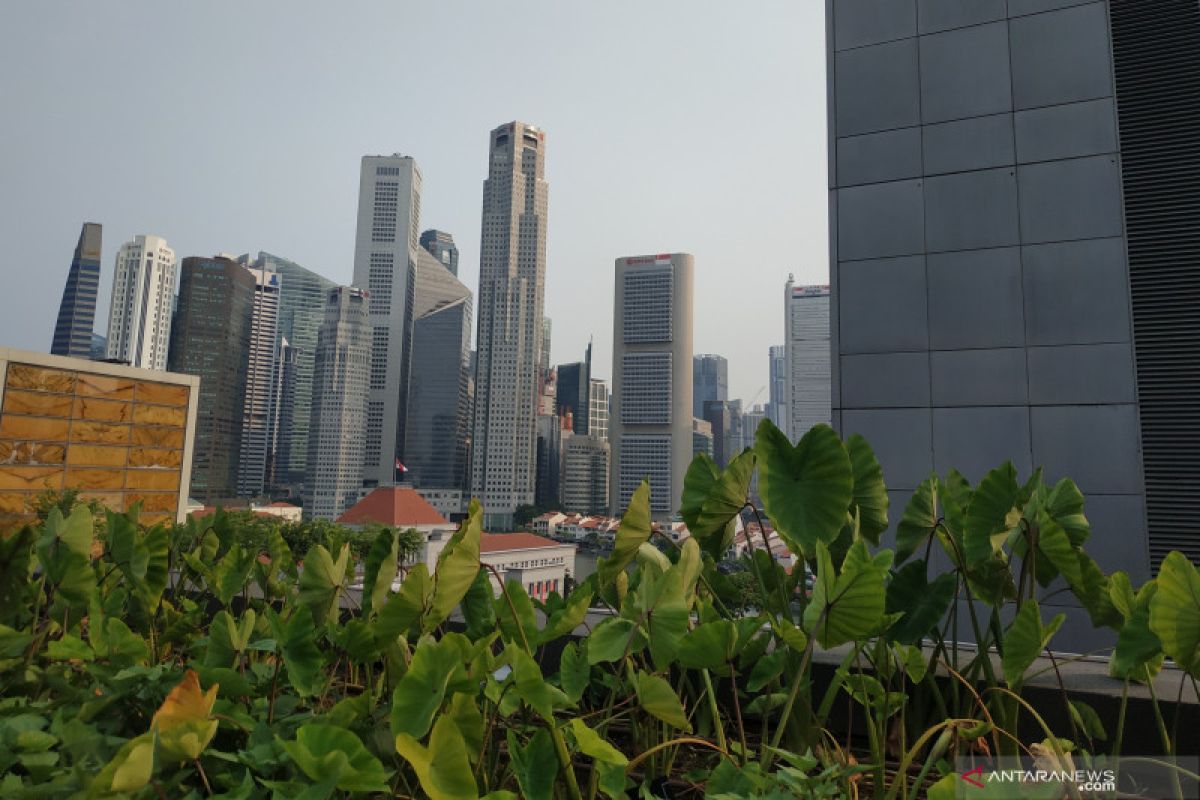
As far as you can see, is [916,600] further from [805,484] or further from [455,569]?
[455,569]

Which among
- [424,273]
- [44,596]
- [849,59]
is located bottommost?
[44,596]

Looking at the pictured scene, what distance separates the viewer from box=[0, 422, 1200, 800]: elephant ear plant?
739mm

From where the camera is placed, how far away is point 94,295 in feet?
395

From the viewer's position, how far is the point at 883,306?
697 cm

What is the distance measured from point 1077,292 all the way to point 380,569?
23.9 feet

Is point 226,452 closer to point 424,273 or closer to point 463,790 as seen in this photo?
point 424,273

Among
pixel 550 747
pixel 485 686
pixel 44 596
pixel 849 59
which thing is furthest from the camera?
pixel 849 59

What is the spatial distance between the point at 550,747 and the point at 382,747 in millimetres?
223

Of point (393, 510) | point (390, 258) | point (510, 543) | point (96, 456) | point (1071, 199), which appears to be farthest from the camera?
point (390, 258)

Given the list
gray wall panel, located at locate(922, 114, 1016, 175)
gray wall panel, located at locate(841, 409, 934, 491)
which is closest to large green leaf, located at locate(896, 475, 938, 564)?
gray wall panel, located at locate(841, 409, 934, 491)

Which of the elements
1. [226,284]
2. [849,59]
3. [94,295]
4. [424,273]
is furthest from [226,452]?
[849,59]

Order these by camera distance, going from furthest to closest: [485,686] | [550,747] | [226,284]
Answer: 1. [226,284]
2. [485,686]
3. [550,747]

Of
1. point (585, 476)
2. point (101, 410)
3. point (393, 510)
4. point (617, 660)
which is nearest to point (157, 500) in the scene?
point (101, 410)

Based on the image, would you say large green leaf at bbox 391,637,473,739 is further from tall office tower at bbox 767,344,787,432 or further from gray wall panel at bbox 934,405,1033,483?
tall office tower at bbox 767,344,787,432
